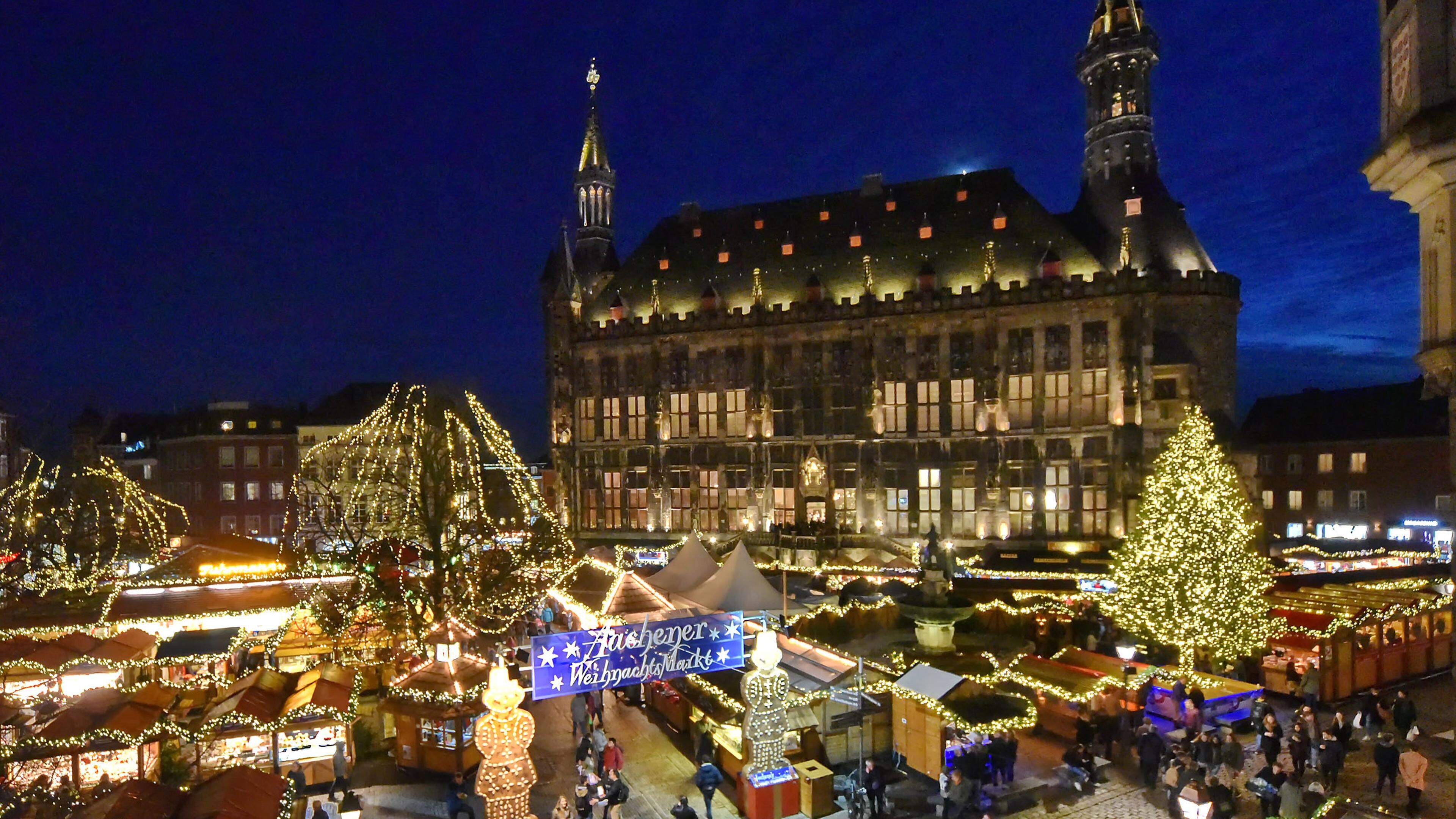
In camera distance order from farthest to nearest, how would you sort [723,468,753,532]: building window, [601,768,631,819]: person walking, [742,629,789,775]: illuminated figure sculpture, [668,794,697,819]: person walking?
[723,468,753,532]: building window, [601,768,631,819]: person walking, [668,794,697,819]: person walking, [742,629,789,775]: illuminated figure sculpture

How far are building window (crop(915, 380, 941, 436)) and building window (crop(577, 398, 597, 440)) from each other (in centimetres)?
1672

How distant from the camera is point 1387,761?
12.8m

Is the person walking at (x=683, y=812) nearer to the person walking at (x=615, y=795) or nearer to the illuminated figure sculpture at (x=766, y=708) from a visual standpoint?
the person walking at (x=615, y=795)

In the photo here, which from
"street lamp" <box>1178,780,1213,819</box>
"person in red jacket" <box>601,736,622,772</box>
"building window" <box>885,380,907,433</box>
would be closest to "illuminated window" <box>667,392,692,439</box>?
"building window" <box>885,380,907,433</box>

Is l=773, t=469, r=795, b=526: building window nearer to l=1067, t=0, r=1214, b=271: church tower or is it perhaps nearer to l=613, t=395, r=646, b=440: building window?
l=613, t=395, r=646, b=440: building window

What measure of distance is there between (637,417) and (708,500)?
5.77m

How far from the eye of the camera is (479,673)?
16.3 m

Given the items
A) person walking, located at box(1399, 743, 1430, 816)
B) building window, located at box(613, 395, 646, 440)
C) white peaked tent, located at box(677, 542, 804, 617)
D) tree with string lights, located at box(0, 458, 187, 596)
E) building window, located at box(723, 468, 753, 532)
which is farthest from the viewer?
building window, located at box(613, 395, 646, 440)

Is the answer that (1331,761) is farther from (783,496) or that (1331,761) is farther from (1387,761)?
(783,496)

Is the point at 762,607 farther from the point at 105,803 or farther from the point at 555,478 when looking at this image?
the point at 555,478

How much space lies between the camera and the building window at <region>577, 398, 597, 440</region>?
44.6 meters

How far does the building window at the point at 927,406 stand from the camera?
123 feet

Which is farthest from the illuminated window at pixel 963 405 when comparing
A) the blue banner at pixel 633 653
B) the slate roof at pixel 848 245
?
the blue banner at pixel 633 653

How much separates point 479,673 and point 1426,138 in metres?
15.8
